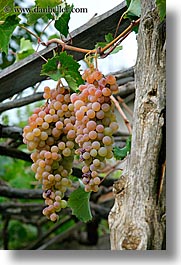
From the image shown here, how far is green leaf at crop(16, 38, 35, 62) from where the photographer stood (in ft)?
3.81

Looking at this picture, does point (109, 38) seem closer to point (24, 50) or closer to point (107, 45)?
point (107, 45)

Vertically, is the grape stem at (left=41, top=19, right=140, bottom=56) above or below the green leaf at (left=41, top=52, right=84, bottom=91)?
above

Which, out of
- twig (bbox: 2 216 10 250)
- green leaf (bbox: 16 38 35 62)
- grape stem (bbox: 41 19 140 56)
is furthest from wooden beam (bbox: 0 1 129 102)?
twig (bbox: 2 216 10 250)

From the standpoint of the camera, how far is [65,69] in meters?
0.85

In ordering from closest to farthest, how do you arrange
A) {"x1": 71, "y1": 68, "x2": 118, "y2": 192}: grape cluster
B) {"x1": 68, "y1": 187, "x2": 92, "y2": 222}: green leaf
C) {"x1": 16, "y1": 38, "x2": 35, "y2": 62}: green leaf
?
{"x1": 71, "y1": 68, "x2": 118, "y2": 192}: grape cluster → {"x1": 68, "y1": 187, "x2": 92, "y2": 222}: green leaf → {"x1": 16, "y1": 38, "x2": 35, "y2": 62}: green leaf

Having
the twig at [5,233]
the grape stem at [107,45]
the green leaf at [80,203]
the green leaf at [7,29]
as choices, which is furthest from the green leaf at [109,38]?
the twig at [5,233]

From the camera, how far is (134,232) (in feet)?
2.68

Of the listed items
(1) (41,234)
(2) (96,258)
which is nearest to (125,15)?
(2) (96,258)

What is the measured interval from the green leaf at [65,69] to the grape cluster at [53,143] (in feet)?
0.07

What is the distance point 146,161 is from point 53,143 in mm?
140

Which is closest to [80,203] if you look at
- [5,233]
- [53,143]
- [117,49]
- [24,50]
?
[53,143]

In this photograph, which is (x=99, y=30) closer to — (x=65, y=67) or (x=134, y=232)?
(x=65, y=67)

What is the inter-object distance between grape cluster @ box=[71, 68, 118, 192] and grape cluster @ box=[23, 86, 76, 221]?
2cm

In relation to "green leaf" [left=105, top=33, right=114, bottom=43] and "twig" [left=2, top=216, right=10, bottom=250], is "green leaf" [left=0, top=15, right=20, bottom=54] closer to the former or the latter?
"green leaf" [left=105, top=33, right=114, bottom=43]
